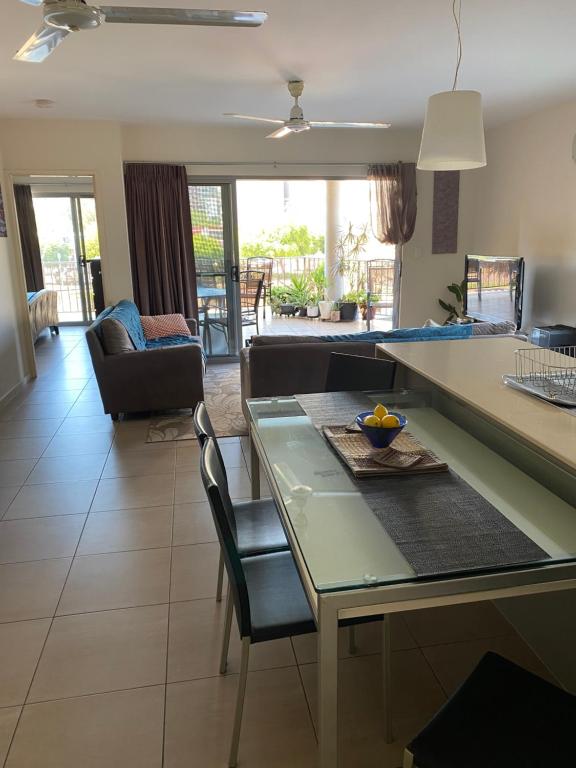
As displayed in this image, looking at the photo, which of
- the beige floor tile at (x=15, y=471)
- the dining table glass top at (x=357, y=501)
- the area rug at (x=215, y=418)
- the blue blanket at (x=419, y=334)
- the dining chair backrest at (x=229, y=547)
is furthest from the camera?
the area rug at (x=215, y=418)

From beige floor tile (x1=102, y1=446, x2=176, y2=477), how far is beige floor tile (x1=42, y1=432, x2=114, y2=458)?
0.21 meters

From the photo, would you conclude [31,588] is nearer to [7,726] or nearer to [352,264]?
[7,726]

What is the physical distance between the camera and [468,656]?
1944 mm

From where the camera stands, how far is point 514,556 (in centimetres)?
118

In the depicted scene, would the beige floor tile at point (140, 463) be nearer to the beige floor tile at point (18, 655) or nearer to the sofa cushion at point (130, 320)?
the sofa cushion at point (130, 320)

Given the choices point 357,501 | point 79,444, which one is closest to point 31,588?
point 357,501

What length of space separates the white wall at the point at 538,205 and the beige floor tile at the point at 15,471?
4.66m

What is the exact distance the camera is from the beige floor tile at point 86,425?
4301mm

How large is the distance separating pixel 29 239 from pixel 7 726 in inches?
326

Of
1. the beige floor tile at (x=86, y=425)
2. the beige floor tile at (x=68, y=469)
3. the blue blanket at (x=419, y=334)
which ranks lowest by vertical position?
the beige floor tile at (x=68, y=469)

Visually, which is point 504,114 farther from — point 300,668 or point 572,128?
point 300,668

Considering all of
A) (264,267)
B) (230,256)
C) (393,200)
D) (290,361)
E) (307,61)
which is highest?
(307,61)

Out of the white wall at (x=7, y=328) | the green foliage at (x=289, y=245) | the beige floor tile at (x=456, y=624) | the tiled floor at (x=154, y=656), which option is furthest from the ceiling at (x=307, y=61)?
the green foliage at (x=289, y=245)

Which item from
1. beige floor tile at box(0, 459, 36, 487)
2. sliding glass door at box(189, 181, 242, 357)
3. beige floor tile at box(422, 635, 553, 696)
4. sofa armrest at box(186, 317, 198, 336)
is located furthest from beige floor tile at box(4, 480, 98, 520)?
sliding glass door at box(189, 181, 242, 357)
